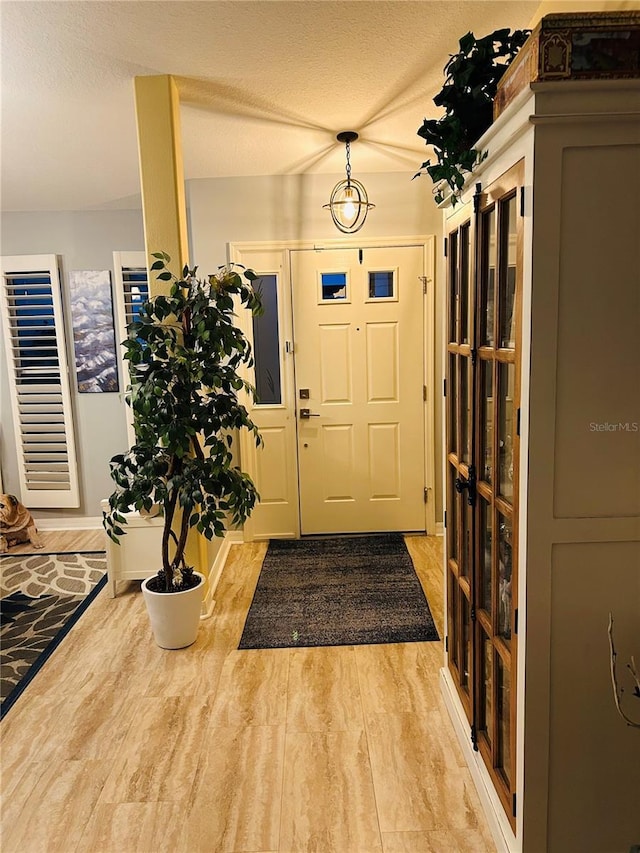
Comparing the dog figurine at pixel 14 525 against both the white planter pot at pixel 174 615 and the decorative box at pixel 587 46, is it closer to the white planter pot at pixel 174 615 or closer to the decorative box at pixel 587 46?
the white planter pot at pixel 174 615

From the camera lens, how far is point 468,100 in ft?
5.37

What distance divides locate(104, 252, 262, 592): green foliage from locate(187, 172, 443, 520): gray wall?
1.53 m

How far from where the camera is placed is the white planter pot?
2746 millimetres

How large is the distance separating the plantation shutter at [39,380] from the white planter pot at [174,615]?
230 cm

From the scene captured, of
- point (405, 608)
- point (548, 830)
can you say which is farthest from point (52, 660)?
point (548, 830)

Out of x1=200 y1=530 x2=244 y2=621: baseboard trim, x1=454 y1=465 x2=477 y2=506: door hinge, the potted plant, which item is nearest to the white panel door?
x1=200 y1=530 x2=244 y2=621: baseboard trim

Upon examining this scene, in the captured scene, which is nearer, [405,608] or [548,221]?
[548,221]

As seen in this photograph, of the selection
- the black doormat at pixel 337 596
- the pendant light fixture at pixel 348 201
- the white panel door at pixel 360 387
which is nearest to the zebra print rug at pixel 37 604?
the black doormat at pixel 337 596

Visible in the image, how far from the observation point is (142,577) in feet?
11.1

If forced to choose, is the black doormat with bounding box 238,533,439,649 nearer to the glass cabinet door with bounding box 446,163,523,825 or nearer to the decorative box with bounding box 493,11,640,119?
the glass cabinet door with bounding box 446,163,523,825

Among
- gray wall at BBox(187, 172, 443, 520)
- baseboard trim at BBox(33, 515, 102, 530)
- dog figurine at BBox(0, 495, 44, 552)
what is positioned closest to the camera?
gray wall at BBox(187, 172, 443, 520)

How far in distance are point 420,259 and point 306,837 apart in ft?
11.4

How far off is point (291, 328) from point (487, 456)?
104 inches

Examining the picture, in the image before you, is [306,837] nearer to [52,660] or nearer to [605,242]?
[52,660]
